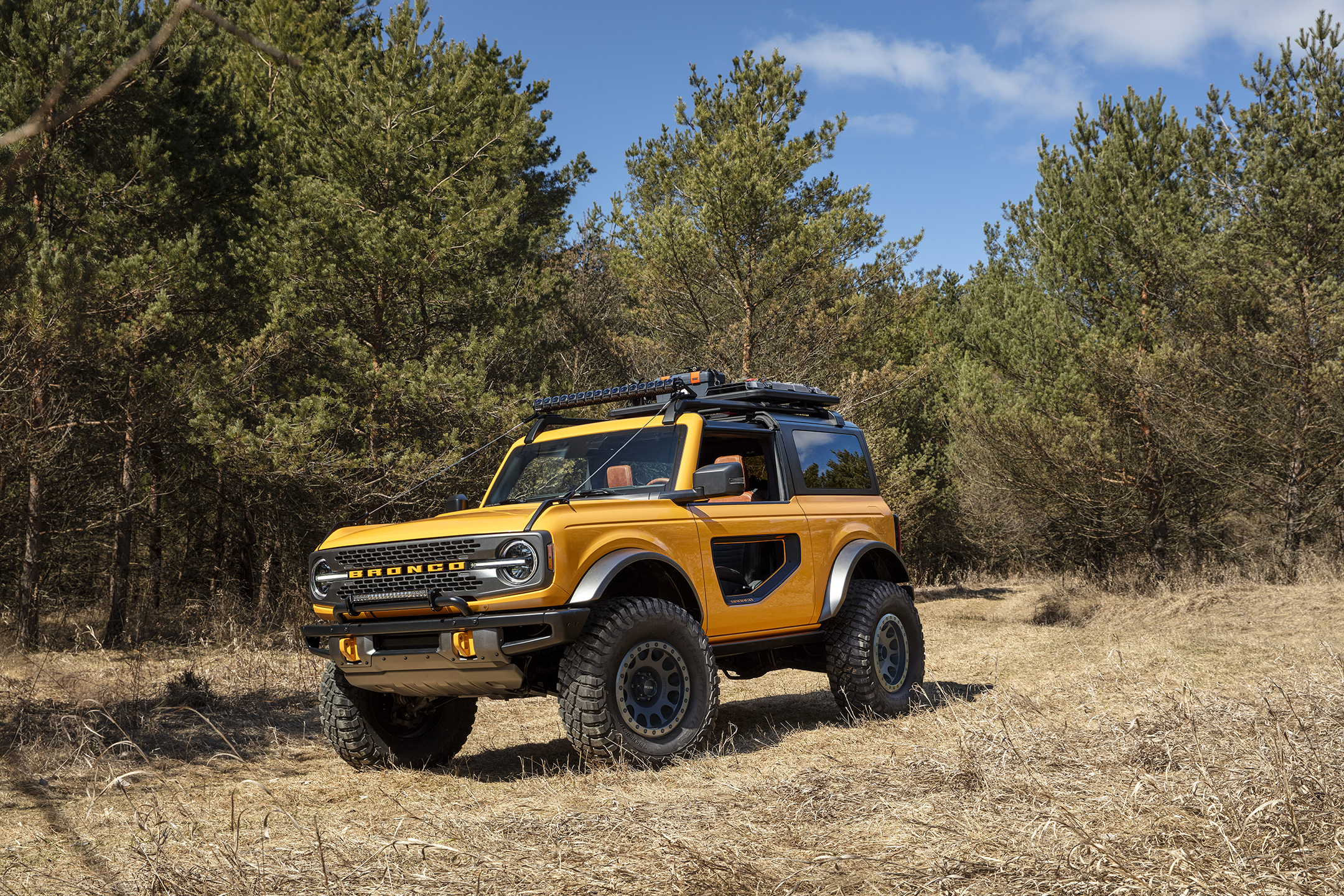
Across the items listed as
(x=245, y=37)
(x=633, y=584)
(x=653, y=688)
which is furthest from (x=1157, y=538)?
(x=245, y=37)

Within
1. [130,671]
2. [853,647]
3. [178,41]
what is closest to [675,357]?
[178,41]

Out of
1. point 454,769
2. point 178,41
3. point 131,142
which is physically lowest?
point 454,769

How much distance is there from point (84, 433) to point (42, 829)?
1121cm

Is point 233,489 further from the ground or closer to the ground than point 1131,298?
closer to the ground

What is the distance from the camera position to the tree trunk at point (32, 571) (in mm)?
12680

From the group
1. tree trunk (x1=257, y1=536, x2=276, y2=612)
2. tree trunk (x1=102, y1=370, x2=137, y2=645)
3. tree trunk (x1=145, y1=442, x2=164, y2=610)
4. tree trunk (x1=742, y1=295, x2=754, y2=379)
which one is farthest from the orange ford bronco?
tree trunk (x1=742, y1=295, x2=754, y2=379)

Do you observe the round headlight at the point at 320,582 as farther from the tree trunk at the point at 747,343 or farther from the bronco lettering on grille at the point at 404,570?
the tree trunk at the point at 747,343

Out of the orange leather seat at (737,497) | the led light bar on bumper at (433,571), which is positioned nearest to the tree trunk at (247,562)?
the orange leather seat at (737,497)

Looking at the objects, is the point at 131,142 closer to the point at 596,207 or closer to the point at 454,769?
the point at 454,769

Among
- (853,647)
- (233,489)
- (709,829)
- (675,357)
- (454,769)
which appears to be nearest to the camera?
(709,829)

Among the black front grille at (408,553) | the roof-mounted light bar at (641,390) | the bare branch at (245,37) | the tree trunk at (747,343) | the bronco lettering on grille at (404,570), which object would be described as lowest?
the bronco lettering on grille at (404,570)

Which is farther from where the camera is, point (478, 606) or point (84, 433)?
point (84, 433)

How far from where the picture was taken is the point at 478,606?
5391 millimetres

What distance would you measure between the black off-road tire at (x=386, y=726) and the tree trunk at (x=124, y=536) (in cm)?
894
